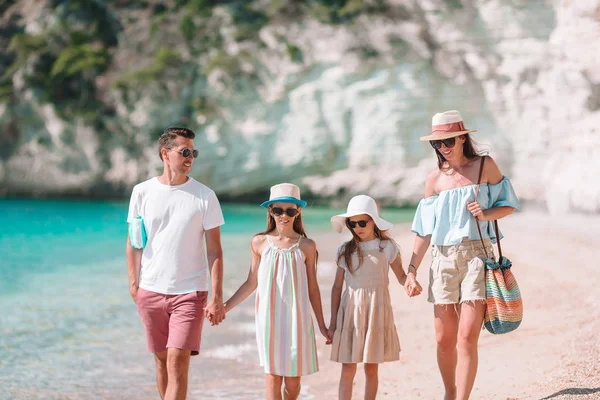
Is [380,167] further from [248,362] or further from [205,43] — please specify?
[248,362]

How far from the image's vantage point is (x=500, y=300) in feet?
11.4

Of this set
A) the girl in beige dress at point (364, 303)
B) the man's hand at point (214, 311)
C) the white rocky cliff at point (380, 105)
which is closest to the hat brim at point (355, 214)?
the girl in beige dress at point (364, 303)

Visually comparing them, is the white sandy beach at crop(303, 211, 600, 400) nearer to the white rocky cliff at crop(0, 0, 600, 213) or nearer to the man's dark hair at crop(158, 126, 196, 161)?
the man's dark hair at crop(158, 126, 196, 161)

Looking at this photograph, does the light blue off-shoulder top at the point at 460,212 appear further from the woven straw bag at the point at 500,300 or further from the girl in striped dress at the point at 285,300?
the girl in striped dress at the point at 285,300

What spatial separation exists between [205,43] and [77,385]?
68.9 feet

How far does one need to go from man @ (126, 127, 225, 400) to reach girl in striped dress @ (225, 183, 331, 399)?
0.23 m

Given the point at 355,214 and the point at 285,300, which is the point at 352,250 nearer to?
the point at 355,214

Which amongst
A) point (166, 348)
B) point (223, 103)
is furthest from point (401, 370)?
point (223, 103)

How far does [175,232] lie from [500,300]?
5.11 feet

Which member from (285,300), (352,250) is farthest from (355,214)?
(285,300)

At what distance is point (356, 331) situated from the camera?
140 inches

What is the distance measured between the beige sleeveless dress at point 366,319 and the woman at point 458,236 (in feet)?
0.55

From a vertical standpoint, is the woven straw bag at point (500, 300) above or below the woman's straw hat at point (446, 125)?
below

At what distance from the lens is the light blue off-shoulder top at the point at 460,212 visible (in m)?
3.61
